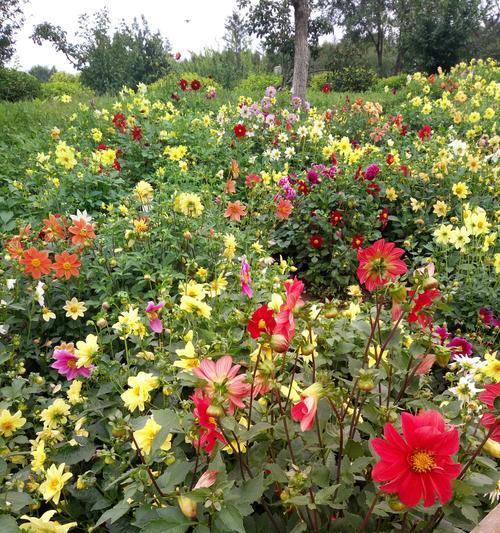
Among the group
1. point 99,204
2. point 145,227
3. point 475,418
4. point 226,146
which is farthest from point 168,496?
point 226,146

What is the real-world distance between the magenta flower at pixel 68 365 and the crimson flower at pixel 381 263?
0.89m

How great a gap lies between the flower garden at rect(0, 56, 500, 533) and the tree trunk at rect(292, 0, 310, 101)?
251cm

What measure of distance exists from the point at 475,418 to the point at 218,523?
74 cm

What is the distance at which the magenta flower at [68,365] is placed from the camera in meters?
1.46

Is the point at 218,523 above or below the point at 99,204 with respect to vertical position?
below

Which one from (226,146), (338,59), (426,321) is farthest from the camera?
(338,59)

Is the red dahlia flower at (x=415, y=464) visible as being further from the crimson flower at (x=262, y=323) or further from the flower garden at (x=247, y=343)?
the crimson flower at (x=262, y=323)

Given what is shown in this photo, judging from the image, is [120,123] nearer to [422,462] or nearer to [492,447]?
[492,447]

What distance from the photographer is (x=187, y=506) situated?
2.78 ft

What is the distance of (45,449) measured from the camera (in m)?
1.38

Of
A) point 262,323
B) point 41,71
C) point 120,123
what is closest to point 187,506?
point 262,323

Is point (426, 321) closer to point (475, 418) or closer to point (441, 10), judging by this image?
point (475, 418)

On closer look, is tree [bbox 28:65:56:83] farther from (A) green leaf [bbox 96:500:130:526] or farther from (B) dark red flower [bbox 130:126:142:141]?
(A) green leaf [bbox 96:500:130:526]

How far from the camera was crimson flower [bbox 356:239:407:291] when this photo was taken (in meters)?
1.01
